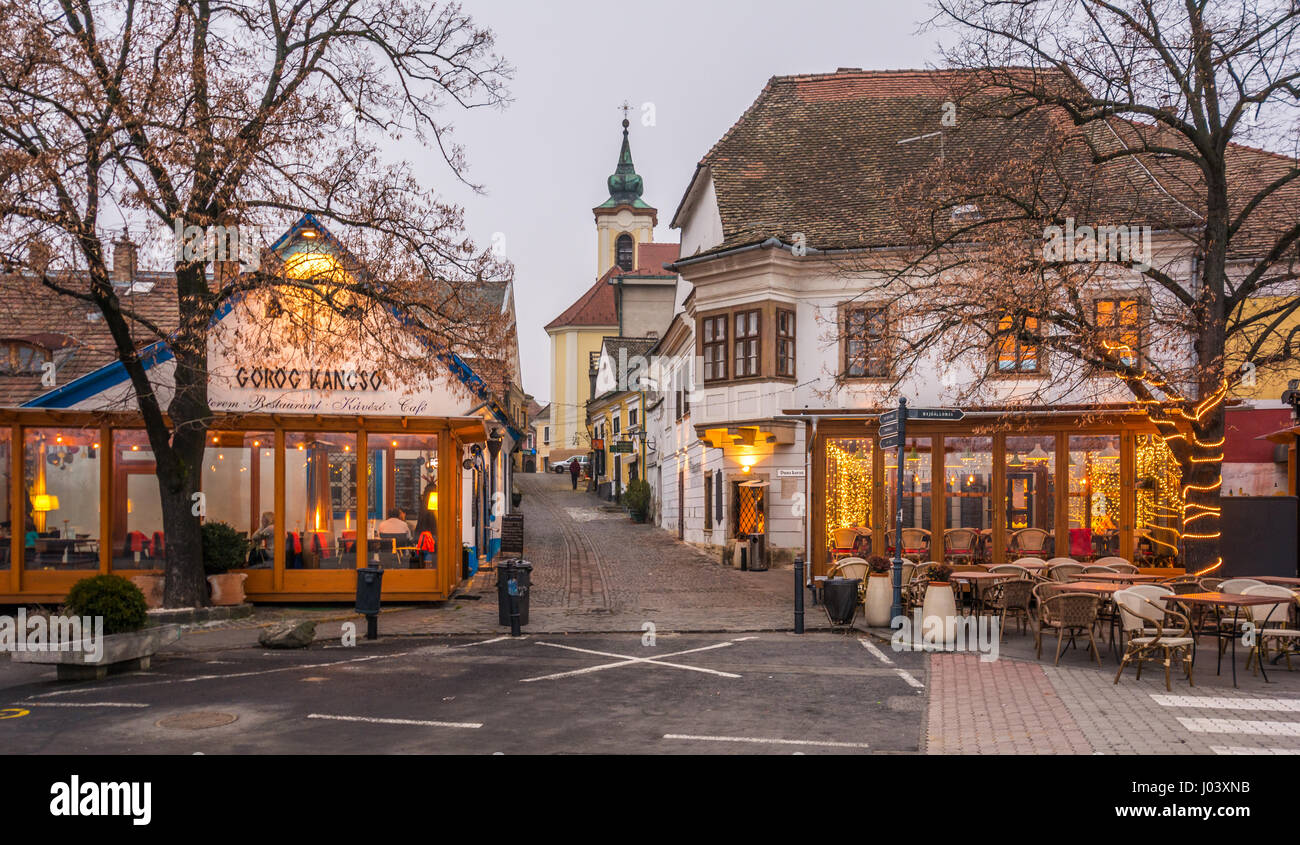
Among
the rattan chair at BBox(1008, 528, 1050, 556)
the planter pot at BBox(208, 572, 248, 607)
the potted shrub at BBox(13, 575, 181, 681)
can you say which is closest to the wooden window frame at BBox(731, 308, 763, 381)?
the rattan chair at BBox(1008, 528, 1050, 556)

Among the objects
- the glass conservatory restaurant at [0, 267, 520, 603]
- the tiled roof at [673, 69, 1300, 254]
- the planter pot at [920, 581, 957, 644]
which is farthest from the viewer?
the tiled roof at [673, 69, 1300, 254]

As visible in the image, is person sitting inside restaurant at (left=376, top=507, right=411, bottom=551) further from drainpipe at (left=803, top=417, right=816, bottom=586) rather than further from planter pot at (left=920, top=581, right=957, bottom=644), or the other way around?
planter pot at (left=920, top=581, right=957, bottom=644)

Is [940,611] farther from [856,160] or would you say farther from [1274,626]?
[856,160]

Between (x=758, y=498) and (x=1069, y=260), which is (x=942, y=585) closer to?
(x=1069, y=260)

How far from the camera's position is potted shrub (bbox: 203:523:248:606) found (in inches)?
681

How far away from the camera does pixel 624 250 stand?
8262cm

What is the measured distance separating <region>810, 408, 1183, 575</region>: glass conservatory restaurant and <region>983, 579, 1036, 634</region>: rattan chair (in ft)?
22.0

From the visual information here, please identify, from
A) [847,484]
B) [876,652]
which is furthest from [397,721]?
[847,484]

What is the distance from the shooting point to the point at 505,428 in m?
29.0

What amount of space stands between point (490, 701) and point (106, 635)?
4.85 meters

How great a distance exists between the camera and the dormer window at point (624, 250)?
269 feet

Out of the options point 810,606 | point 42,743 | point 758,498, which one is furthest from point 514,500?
point 42,743

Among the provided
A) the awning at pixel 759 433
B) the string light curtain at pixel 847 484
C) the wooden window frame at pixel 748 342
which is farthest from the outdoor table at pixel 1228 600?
the wooden window frame at pixel 748 342

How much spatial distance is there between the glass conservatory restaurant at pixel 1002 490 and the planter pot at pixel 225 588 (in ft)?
37.3
